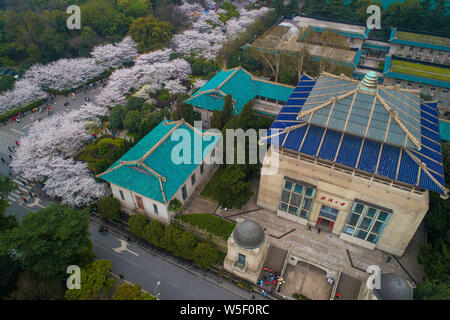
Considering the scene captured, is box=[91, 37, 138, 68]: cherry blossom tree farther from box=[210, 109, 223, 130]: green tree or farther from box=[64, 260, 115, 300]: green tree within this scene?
box=[64, 260, 115, 300]: green tree

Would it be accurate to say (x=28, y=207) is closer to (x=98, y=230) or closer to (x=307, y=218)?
(x=98, y=230)

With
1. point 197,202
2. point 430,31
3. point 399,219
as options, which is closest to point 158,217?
point 197,202

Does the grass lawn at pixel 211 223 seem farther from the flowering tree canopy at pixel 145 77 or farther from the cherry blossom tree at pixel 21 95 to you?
the cherry blossom tree at pixel 21 95

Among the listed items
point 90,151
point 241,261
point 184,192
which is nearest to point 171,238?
point 184,192

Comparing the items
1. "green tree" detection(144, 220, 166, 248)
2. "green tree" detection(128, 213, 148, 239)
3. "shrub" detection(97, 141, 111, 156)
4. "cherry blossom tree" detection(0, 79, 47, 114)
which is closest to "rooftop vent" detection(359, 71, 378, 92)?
"green tree" detection(144, 220, 166, 248)

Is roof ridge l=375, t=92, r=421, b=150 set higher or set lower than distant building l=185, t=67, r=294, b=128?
higher

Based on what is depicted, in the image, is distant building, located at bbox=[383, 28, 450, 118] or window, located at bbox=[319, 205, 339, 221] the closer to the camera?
window, located at bbox=[319, 205, 339, 221]

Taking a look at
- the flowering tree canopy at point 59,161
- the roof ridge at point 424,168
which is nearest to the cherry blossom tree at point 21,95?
the flowering tree canopy at point 59,161
